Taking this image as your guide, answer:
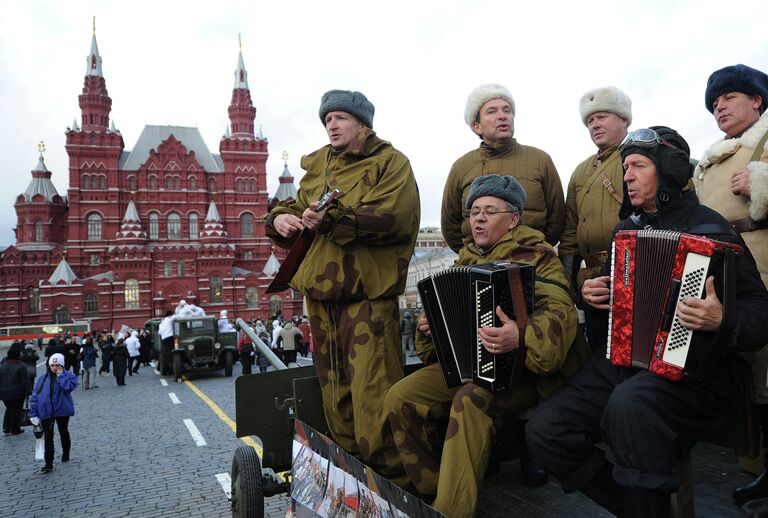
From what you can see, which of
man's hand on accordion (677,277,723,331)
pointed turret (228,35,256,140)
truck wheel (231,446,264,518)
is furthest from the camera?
pointed turret (228,35,256,140)

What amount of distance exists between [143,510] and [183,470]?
53.6 inches

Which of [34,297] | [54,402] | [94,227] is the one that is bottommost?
[54,402]

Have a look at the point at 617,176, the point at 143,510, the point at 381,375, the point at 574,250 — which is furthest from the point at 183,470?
the point at 617,176

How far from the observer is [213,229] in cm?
5453

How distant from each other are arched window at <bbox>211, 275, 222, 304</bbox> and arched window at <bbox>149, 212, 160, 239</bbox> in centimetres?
813

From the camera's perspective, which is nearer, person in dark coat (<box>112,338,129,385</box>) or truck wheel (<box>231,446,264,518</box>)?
truck wheel (<box>231,446,264,518</box>)

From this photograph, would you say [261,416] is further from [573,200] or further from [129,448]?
[129,448]

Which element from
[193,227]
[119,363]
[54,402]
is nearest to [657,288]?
[54,402]

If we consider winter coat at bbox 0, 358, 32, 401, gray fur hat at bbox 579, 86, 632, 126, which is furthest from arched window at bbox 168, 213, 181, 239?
gray fur hat at bbox 579, 86, 632, 126

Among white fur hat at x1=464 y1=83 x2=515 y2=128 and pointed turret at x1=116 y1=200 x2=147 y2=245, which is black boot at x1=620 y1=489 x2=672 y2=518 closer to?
white fur hat at x1=464 y1=83 x2=515 y2=128

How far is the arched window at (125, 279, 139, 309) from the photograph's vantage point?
167 feet

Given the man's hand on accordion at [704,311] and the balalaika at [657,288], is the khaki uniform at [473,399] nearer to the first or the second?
the balalaika at [657,288]

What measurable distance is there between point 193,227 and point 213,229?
3813 mm

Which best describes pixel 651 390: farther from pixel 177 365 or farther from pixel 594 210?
pixel 177 365
